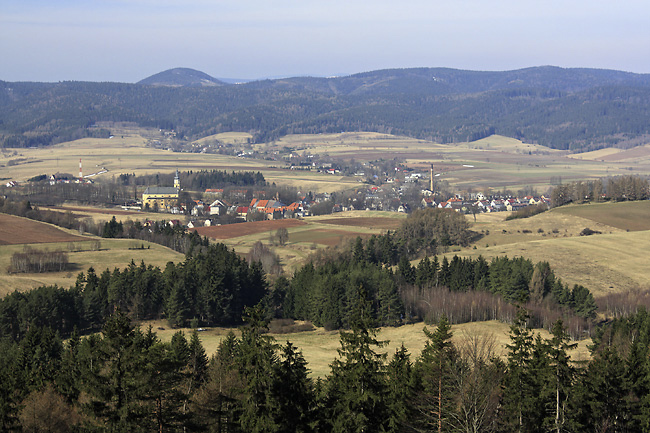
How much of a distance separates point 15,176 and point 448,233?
142m

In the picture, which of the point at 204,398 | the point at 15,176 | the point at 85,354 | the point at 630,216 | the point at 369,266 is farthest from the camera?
the point at 15,176

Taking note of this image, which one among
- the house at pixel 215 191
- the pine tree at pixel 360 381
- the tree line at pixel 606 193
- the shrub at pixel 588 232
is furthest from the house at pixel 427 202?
the pine tree at pixel 360 381

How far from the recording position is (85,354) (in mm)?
31266

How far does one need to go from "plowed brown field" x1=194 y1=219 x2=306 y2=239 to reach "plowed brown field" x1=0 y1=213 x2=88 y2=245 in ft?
→ 65.8

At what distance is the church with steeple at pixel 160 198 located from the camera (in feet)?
491

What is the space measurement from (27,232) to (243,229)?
108ft

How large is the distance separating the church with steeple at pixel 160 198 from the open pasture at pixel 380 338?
8904cm

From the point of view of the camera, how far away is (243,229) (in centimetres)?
11244

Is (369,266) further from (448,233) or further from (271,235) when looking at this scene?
(271,235)

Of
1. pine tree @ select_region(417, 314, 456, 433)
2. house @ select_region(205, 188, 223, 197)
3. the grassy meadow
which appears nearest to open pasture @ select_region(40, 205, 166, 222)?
the grassy meadow

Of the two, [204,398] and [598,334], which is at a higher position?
[204,398]

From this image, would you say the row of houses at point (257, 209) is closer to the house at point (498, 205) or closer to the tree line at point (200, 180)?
the tree line at point (200, 180)

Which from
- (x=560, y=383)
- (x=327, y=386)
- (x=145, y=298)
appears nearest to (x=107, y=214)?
(x=145, y=298)

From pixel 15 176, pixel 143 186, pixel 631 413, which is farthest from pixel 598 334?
pixel 15 176
